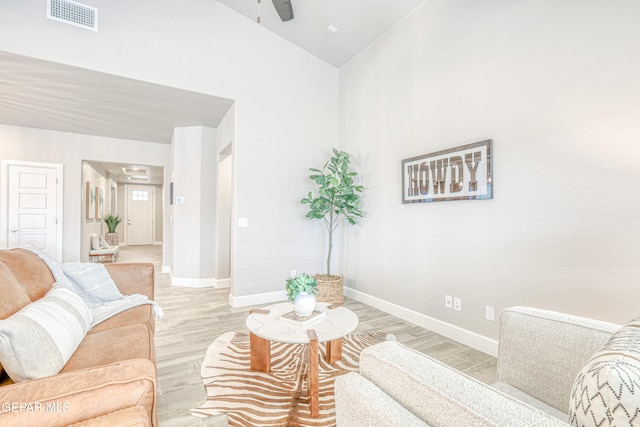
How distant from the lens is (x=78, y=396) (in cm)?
78

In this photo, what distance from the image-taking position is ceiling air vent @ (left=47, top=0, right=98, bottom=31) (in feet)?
9.25

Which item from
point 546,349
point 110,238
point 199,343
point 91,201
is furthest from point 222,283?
point 110,238

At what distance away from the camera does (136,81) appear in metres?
3.23

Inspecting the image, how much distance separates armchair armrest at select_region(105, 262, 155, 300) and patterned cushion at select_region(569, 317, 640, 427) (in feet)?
8.68

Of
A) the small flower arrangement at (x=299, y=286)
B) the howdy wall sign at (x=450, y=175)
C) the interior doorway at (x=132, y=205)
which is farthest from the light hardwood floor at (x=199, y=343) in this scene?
the interior doorway at (x=132, y=205)

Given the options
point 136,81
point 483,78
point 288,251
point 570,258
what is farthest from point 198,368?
point 483,78

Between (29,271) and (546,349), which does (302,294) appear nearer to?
(546,349)

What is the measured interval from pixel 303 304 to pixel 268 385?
1.92 ft

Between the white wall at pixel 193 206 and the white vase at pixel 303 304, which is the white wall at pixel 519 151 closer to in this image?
the white vase at pixel 303 304

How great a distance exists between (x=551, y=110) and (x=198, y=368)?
10.4 ft

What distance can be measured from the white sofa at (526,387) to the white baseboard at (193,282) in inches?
176

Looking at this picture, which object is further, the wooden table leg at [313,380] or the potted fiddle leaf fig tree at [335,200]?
the potted fiddle leaf fig tree at [335,200]

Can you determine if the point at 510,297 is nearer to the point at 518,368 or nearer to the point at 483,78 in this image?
the point at 518,368

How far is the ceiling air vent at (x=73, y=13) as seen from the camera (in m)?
2.82
